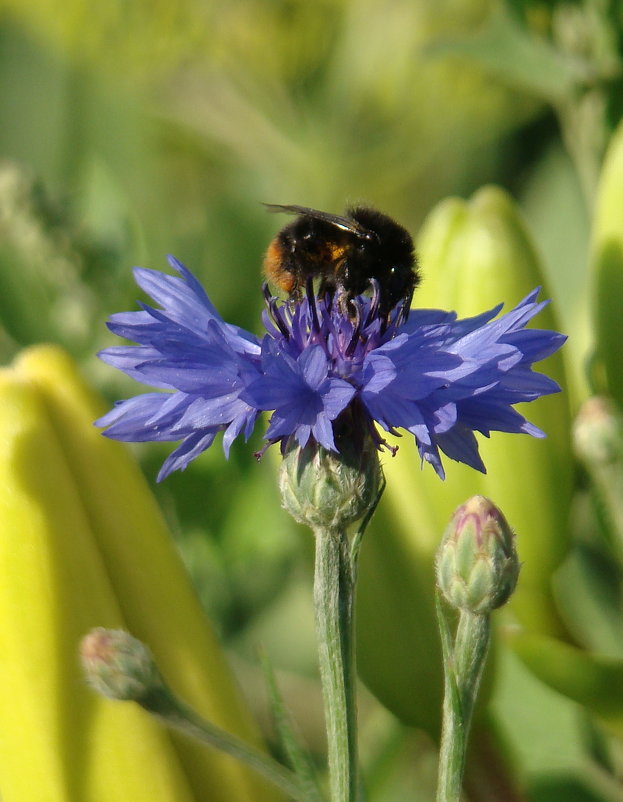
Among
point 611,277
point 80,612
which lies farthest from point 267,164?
point 80,612

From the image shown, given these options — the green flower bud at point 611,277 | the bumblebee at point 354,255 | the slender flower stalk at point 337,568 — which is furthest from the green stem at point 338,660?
the green flower bud at point 611,277

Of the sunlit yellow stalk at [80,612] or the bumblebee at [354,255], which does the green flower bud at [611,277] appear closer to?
the bumblebee at [354,255]

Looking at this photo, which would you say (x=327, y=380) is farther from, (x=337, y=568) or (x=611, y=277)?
(x=611, y=277)

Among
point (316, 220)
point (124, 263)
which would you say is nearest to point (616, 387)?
point (316, 220)

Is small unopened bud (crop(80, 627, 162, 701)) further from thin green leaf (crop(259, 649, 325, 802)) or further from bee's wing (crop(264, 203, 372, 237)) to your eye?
bee's wing (crop(264, 203, 372, 237))

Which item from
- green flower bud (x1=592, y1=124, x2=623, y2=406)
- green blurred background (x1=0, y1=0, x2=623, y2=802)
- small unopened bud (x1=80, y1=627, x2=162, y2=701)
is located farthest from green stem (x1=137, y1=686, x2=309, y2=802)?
green flower bud (x1=592, y1=124, x2=623, y2=406)
